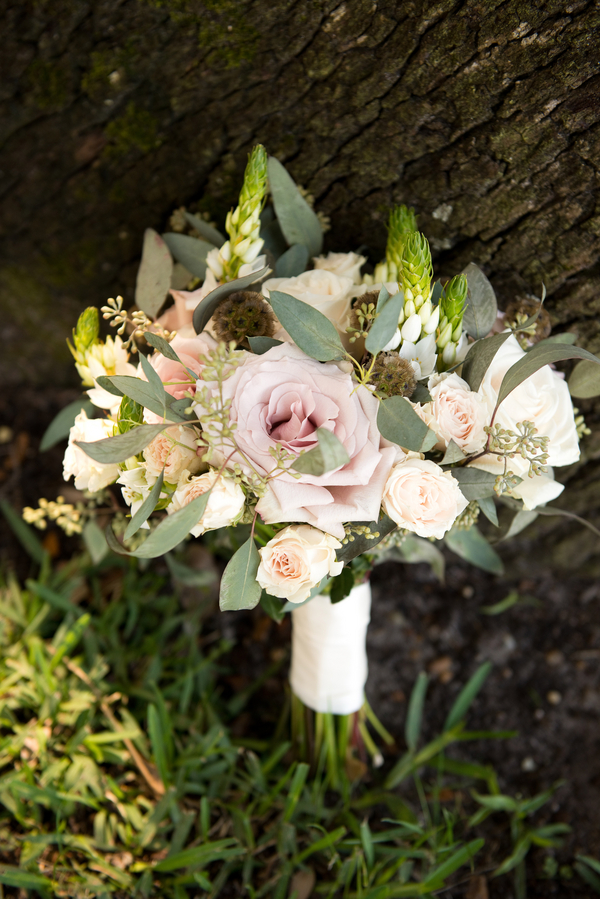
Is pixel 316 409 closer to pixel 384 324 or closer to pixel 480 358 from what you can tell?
pixel 384 324

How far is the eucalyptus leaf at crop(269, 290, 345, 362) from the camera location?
0.70 metres

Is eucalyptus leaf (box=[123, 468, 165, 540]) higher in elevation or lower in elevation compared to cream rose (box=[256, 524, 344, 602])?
higher

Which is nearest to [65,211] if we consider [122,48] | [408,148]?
[122,48]

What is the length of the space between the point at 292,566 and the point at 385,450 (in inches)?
7.0

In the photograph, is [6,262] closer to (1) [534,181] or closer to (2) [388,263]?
(2) [388,263]

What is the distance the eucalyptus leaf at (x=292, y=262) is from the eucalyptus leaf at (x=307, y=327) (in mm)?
238

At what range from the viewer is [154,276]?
3.23ft

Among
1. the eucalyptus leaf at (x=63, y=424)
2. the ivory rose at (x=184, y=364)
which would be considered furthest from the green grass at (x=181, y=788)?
the ivory rose at (x=184, y=364)

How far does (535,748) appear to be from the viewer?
140 centimetres

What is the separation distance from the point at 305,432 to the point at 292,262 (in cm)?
36

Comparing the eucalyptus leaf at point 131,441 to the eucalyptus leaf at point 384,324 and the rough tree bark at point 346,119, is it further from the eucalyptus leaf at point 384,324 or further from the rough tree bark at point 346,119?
the rough tree bark at point 346,119

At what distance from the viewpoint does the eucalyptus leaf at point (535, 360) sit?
2.34 feet

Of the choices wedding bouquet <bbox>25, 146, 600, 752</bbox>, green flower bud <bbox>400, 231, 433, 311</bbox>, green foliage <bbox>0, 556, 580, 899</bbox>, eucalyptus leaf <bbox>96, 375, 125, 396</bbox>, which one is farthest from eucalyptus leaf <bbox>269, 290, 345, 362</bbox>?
green foliage <bbox>0, 556, 580, 899</bbox>

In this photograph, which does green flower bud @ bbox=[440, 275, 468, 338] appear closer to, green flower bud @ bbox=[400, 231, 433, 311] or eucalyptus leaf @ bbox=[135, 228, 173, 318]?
green flower bud @ bbox=[400, 231, 433, 311]
